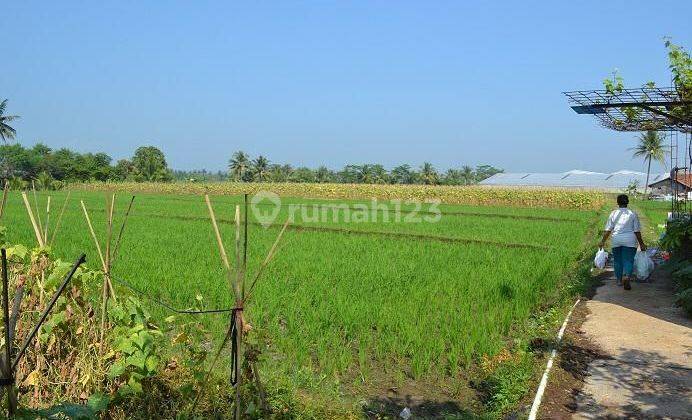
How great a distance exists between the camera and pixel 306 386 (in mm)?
4020

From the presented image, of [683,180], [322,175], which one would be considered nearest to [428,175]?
[322,175]

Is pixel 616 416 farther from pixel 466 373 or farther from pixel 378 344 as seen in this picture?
pixel 378 344

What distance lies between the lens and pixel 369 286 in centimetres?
727

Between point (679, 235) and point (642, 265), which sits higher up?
point (679, 235)

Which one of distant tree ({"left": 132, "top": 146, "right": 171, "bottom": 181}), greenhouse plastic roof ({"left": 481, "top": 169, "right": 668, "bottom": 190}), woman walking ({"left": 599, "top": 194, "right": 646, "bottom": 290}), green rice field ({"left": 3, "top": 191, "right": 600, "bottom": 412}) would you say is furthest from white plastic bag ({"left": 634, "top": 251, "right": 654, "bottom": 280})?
distant tree ({"left": 132, "top": 146, "right": 171, "bottom": 181})

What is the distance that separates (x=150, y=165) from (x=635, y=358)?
66.9 metres

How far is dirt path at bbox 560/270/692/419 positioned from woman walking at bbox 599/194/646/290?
15.9 inches

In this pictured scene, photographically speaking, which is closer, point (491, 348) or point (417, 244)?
point (491, 348)

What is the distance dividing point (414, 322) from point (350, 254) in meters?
5.06

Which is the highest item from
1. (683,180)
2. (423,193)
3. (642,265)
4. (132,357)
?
(683,180)

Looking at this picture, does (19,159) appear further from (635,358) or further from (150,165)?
(635,358)

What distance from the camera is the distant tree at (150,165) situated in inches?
2489

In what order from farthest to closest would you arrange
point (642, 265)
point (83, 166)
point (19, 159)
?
1. point (19, 159)
2. point (83, 166)
3. point (642, 265)

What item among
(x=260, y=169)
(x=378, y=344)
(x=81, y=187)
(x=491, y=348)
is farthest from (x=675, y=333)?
(x=260, y=169)
